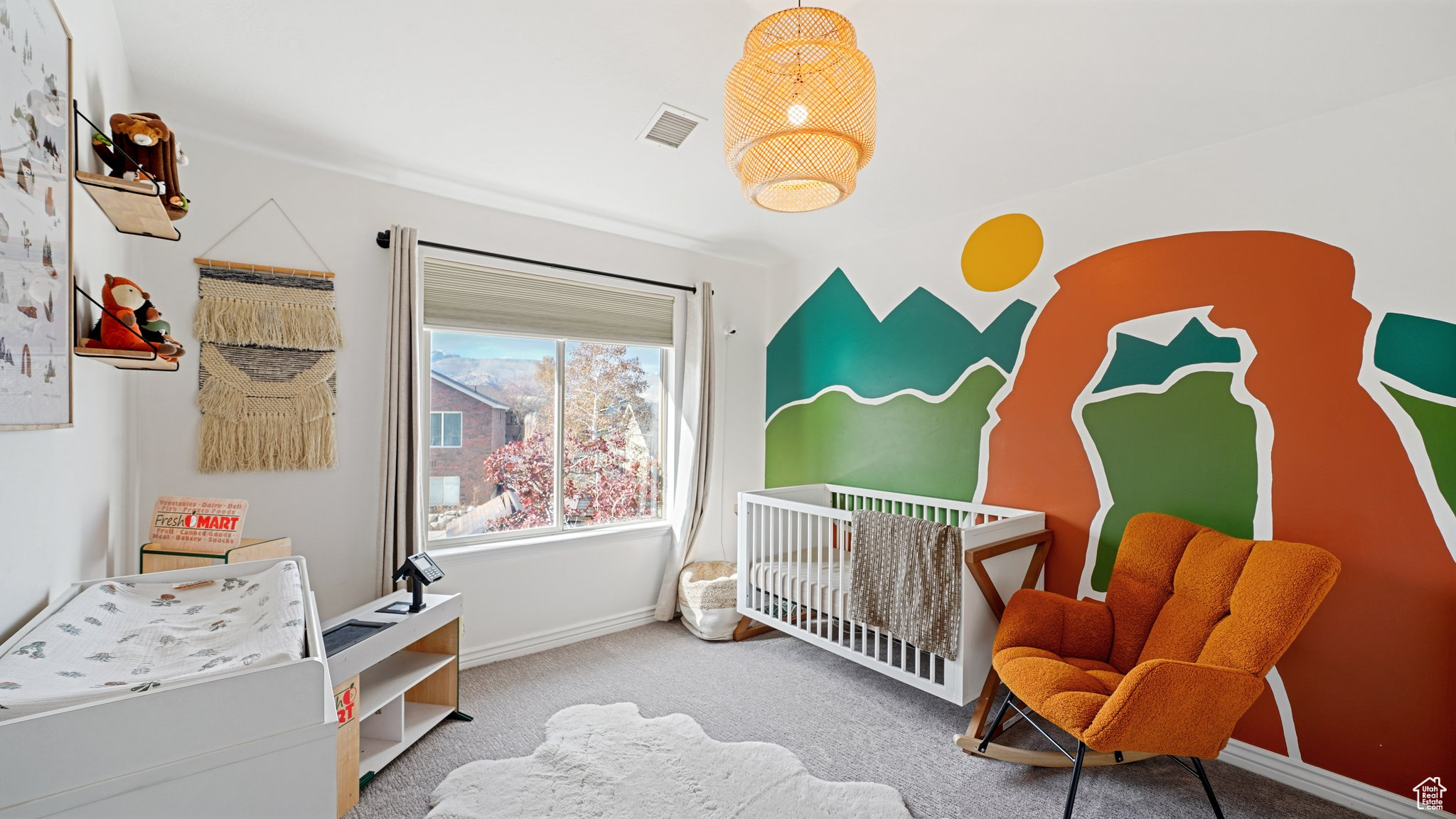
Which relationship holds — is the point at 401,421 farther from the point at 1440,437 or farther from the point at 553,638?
the point at 1440,437

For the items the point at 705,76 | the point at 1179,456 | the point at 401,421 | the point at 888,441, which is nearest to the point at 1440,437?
the point at 1179,456

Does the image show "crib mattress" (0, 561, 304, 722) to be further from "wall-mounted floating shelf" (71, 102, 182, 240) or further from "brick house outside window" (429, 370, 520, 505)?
"brick house outside window" (429, 370, 520, 505)

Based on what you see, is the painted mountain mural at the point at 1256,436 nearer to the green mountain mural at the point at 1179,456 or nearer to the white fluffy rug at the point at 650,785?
the green mountain mural at the point at 1179,456

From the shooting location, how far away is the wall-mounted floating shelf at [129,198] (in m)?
1.34

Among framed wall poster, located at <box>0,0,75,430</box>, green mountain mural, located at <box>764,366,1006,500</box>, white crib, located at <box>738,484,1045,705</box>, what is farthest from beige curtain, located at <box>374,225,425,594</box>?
green mountain mural, located at <box>764,366,1006,500</box>

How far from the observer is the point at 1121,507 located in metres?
2.56

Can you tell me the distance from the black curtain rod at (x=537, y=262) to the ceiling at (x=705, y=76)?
0.98 ft

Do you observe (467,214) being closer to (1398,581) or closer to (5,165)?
(5,165)

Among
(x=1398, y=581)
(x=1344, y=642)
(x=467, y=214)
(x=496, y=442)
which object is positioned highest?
(x=467, y=214)

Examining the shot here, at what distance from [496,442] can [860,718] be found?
226 centimetres

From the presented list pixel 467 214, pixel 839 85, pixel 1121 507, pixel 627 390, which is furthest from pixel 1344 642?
pixel 467 214

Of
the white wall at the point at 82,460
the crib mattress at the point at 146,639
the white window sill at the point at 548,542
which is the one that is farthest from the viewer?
the white window sill at the point at 548,542

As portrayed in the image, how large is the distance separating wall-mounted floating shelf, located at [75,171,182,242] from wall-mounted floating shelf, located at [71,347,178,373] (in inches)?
14.3

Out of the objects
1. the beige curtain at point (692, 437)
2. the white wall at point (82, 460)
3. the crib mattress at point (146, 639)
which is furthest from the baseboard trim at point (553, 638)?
the crib mattress at point (146, 639)
